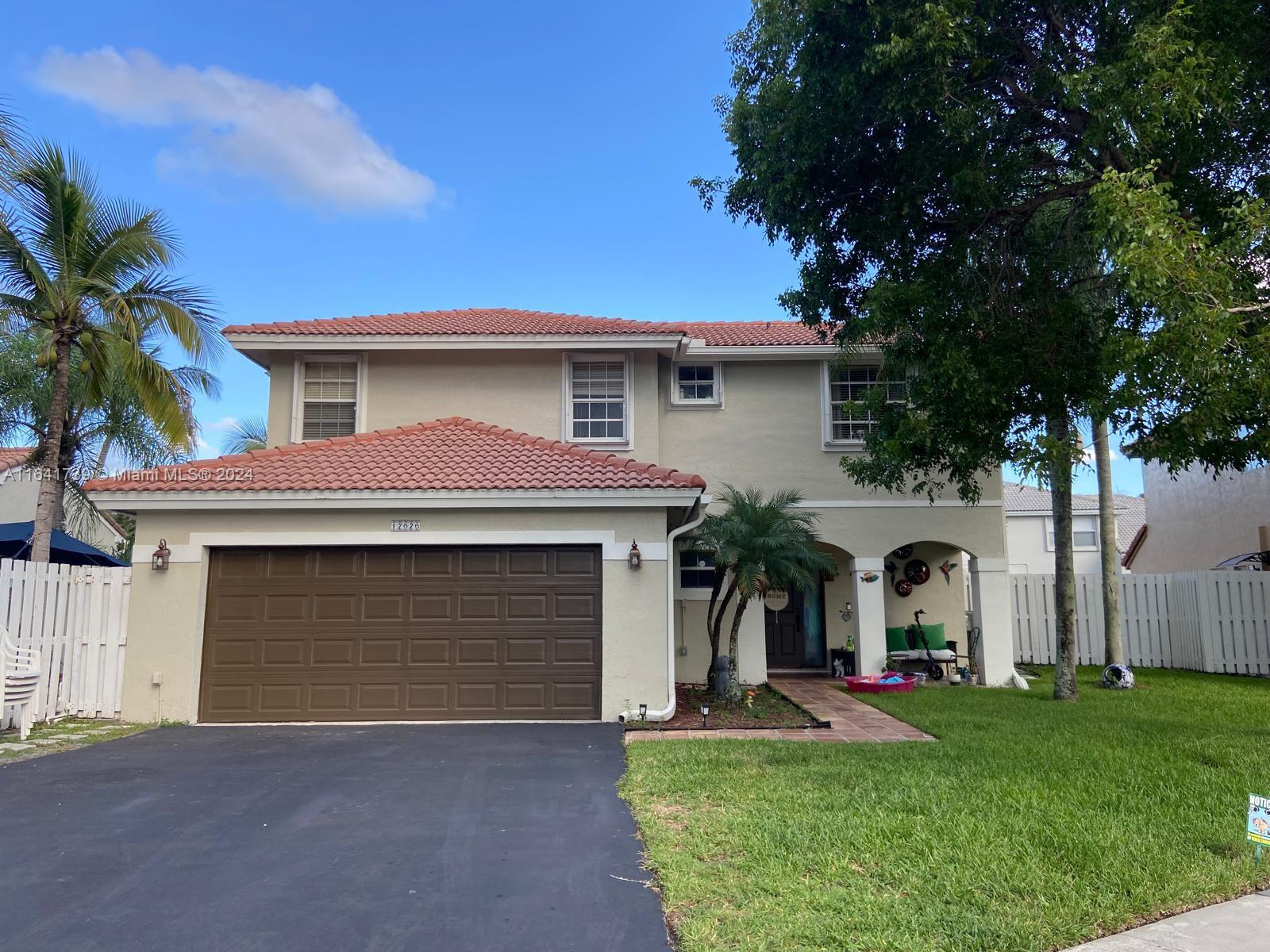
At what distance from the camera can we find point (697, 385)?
1577 centimetres

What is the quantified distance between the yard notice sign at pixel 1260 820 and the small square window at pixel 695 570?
34.3ft

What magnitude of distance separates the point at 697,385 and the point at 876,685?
6.17 m

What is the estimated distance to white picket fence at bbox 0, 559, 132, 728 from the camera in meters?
10.4

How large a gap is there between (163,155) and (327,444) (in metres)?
6.41

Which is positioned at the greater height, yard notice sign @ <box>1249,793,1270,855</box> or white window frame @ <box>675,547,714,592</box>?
white window frame @ <box>675,547,714,592</box>

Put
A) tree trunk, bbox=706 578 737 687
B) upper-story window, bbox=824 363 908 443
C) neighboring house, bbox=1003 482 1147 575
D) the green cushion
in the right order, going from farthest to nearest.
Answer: neighboring house, bbox=1003 482 1147 575, the green cushion, upper-story window, bbox=824 363 908 443, tree trunk, bbox=706 578 737 687

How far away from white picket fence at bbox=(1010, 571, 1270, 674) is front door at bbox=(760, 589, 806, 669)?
4.96 meters

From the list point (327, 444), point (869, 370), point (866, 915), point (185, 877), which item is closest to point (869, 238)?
point (869, 370)

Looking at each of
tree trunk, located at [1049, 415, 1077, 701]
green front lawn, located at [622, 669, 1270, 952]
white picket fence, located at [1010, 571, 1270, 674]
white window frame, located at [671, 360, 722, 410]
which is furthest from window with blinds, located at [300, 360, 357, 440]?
white picket fence, located at [1010, 571, 1270, 674]

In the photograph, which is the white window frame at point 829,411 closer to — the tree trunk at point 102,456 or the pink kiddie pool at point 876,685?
the pink kiddie pool at point 876,685

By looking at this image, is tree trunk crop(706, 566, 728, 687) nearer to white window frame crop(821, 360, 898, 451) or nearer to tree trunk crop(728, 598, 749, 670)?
tree trunk crop(728, 598, 749, 670)

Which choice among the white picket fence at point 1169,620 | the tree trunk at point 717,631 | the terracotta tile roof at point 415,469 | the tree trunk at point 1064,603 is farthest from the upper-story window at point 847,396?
the white picket fence at point 1169,620

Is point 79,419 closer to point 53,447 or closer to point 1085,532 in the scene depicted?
point 53,447

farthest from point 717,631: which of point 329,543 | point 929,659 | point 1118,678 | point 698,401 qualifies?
point 1118,678
